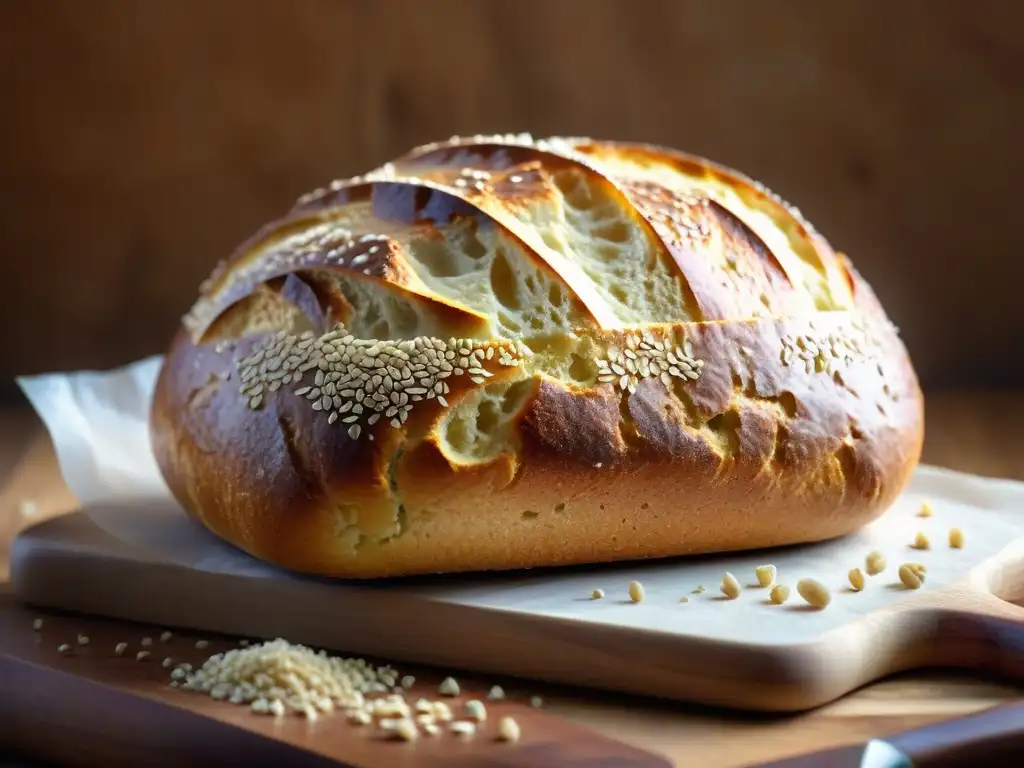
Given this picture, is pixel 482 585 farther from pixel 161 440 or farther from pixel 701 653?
pixel 161 440

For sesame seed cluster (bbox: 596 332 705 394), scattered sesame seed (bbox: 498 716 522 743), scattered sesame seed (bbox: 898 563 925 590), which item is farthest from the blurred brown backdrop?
scattered sesame seed (bbox: 498 716 522 743)

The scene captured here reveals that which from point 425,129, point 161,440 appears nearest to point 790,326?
point 161,440

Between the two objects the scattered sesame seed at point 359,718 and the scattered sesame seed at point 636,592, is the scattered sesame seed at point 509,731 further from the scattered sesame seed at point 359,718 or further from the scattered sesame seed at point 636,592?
the scattered sesame seed at point 636,592

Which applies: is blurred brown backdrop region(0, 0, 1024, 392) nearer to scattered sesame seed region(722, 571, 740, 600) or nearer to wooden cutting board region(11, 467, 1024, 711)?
wooden cutting board region(11, 467, 1024, 711)

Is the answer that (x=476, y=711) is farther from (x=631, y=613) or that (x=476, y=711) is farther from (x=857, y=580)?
(x=857, y=580)

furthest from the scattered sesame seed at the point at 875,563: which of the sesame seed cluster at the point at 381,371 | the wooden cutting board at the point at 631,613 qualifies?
the sesame seed cluster at the point at 381,371

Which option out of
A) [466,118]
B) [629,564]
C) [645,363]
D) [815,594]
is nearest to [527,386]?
[645,363]
